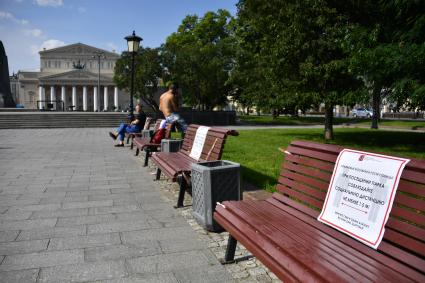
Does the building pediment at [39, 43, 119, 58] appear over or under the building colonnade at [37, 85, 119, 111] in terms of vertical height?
over

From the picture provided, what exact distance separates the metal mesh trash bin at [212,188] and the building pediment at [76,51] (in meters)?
106

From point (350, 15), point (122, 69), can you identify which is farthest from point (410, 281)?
point (122, 69)

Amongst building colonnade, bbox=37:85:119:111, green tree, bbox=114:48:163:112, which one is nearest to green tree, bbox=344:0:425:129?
green tree, bbox=114:48:163:112

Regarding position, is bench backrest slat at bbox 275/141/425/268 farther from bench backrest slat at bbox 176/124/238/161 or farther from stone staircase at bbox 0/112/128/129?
stone staircase at bbox 0/112/128/129

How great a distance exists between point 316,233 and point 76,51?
370 feet

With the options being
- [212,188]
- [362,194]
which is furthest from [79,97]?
[362,194]

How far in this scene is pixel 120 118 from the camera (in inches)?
1267

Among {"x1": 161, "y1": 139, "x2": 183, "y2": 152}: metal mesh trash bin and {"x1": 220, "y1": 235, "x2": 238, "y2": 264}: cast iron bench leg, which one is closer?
{"x1": 220, "y1": 235, "x2": 238, "y2": 264}: cast iron bench leg

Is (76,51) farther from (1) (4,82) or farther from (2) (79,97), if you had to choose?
(1) (4,82)

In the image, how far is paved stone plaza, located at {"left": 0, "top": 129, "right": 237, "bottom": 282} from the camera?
3.48 meters

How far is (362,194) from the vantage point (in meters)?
2.78

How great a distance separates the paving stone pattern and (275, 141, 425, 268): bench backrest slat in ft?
2.54

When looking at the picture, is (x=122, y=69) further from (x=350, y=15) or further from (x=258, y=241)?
(x=258, y=241)

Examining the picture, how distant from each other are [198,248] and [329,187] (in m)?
1.57
